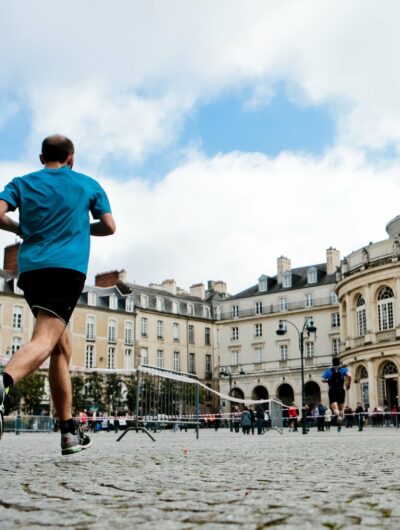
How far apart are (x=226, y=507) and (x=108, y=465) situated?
8.92 ft

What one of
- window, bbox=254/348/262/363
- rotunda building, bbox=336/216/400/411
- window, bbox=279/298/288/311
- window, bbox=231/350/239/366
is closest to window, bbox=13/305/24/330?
window, bbox=231/350/239/366

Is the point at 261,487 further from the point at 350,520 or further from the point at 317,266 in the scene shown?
the point at 317,266

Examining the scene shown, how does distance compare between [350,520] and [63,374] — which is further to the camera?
[63,374]

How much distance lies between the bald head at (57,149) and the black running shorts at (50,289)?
108cm

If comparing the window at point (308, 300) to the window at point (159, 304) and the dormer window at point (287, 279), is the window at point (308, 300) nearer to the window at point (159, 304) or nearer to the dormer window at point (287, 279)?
the dormer window at point (287, 279)

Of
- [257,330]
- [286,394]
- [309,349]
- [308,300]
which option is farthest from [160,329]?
[309,349]

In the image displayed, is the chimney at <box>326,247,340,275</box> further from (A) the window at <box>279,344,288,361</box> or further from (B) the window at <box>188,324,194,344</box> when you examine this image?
(B) the window at <box>188,324,194,344</box>

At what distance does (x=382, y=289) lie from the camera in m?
51.0

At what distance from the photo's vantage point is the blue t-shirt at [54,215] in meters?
4.93

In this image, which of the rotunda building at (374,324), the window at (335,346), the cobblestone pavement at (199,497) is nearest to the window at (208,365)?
the window at (335,346)

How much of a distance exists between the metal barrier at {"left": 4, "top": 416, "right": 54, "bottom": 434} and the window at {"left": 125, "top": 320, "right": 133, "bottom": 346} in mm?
38501

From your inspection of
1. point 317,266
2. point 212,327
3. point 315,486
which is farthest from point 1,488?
point 212,327

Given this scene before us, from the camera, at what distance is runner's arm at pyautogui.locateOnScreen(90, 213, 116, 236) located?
5.37m

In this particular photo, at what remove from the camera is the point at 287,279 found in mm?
78062
